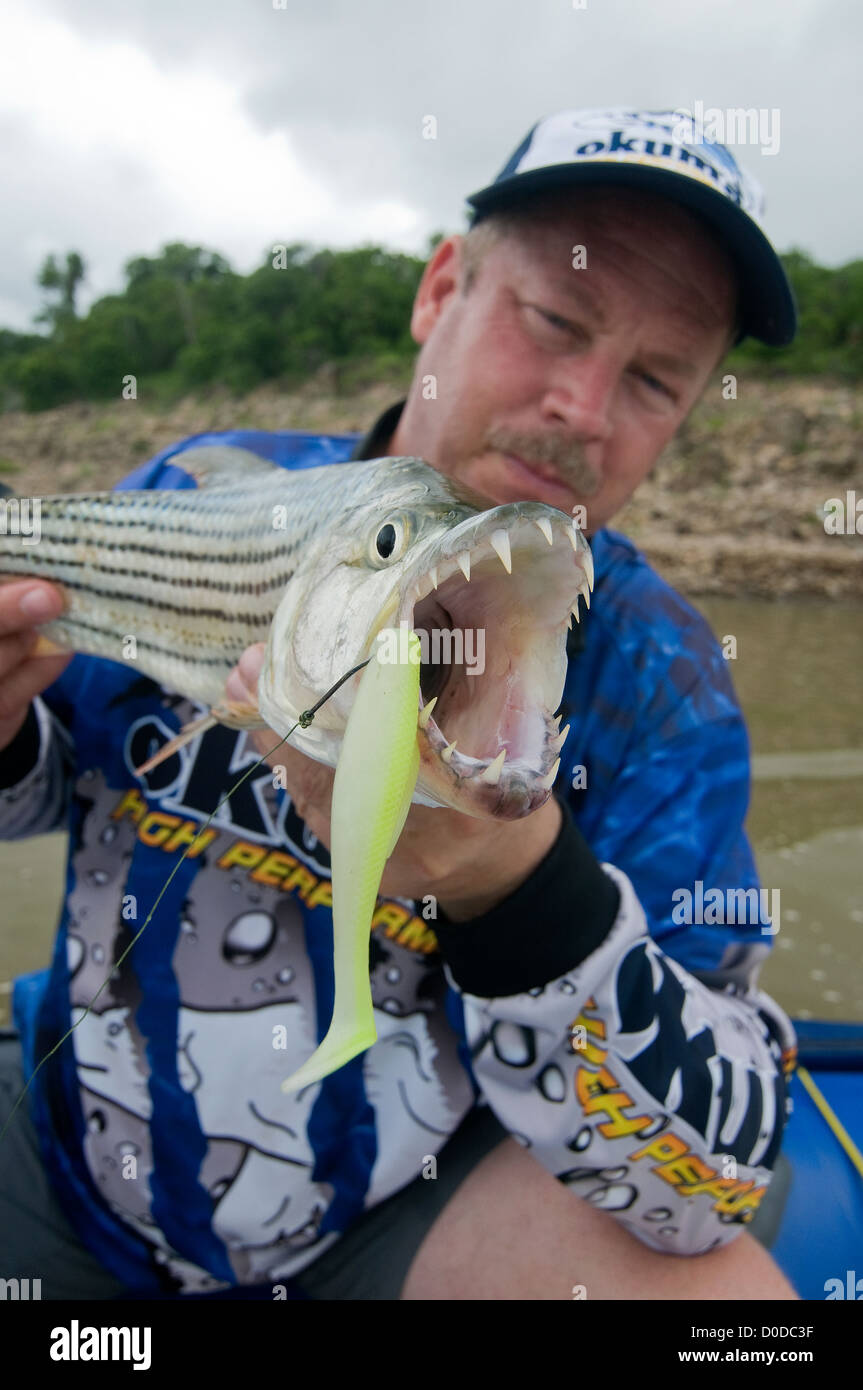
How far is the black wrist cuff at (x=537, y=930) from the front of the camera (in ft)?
4.87

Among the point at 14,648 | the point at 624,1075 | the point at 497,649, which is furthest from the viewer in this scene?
the point at 14,648

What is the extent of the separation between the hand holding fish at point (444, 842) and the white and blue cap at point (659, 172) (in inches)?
55.5

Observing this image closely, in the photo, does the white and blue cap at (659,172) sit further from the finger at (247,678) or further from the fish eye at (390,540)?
the finger at (247,678)

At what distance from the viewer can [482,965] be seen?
1521 millimetres

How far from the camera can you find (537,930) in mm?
1499

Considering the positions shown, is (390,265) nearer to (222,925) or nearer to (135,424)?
(135,424)

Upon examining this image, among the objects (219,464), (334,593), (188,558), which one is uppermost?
(219,464)

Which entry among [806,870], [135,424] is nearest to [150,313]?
[135,424]

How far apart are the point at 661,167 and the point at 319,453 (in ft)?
3.88

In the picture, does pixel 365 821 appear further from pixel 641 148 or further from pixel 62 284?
pixel 62 284

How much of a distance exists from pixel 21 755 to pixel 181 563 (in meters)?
0.69

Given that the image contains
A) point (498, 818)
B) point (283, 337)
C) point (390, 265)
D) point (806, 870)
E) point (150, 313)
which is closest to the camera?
point (498, 818)

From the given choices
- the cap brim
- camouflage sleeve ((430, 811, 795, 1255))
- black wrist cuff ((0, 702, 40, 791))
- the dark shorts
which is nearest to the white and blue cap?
the cap brim

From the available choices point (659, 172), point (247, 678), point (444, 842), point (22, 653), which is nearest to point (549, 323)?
point (659, 172)
